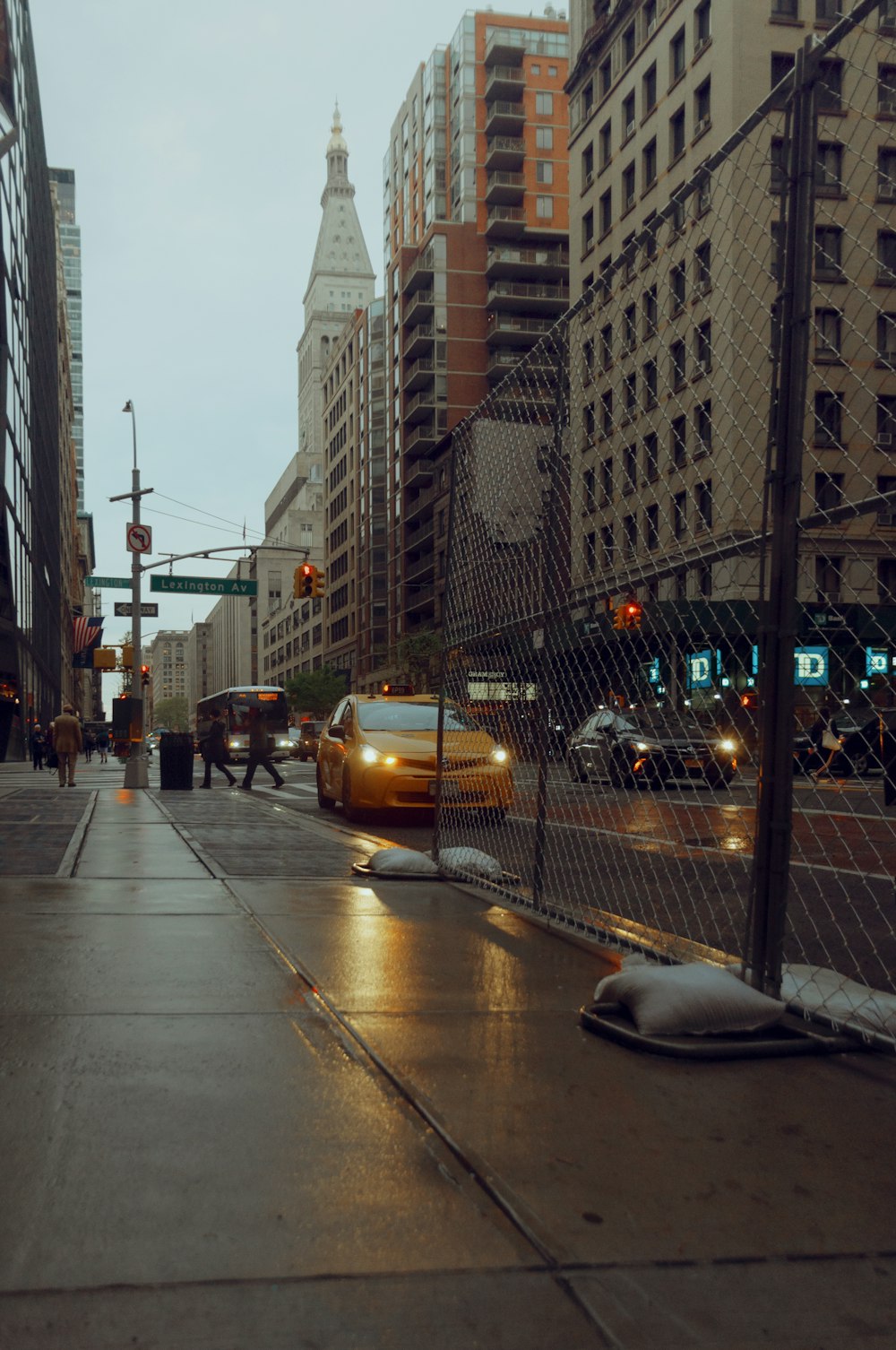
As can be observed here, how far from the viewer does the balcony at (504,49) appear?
7481 cm

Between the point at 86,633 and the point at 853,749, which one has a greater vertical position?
the point at 86,633

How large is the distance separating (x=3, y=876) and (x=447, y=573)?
3.42 m

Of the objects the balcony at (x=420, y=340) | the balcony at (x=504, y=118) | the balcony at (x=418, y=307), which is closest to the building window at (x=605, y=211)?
the balcony at (x=420, y=340)

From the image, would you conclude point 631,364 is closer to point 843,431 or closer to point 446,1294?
point 843,431

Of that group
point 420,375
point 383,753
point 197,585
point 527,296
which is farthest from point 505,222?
point 383,753

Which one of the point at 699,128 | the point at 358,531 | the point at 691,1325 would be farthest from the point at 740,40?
the point at 358,531

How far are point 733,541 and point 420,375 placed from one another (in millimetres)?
75182

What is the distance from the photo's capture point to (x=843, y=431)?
366 cm

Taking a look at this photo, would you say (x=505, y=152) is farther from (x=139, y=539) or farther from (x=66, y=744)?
(x=66, y=744)

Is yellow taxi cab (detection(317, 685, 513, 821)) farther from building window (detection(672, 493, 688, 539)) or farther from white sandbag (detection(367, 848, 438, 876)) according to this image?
building window (detection(672, 493, 688, 539))

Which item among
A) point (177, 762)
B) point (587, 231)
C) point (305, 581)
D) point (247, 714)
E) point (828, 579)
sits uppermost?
point (587, 231)

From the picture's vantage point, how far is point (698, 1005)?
12.2 ft

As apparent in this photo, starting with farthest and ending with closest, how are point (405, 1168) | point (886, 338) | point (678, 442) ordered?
point (678, 442) → point (886, 338) → point (405, 1168)

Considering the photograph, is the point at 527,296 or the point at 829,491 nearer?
the point at 829,491
